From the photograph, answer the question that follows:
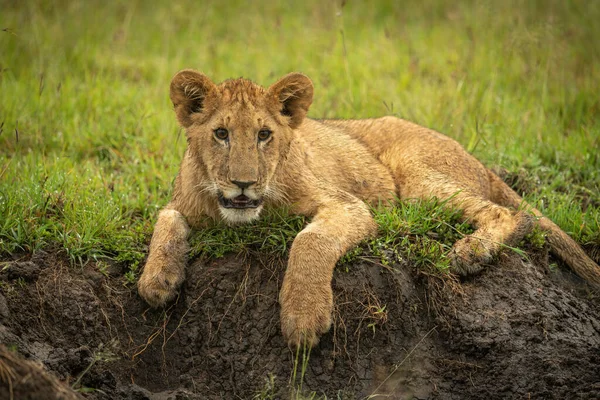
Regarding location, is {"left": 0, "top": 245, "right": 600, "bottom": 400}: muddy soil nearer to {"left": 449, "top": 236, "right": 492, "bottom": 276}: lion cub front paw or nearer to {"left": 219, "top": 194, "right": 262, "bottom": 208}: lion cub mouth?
{"left": 449, "top": 236, "right": 492, "bottom": 276}: lion cub front paw

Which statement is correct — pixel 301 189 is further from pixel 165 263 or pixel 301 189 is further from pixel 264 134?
pixel 165 263

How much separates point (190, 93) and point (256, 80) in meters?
3.33

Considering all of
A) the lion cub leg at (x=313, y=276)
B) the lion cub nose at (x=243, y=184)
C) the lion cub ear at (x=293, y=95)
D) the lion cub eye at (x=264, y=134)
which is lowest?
the lion cub leg at (x=313, y=276)

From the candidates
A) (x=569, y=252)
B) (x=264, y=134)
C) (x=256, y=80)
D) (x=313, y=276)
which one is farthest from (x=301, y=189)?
(x=256, y=80)

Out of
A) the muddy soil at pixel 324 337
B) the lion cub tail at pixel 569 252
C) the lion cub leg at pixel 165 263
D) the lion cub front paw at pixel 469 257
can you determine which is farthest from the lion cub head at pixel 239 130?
the lion cub tail at pixel 569 252

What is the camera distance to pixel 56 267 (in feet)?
14.4

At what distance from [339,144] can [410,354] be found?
1.83 metres

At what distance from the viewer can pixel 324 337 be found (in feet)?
13.5

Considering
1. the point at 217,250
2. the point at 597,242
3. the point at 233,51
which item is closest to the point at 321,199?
the point at 217,250

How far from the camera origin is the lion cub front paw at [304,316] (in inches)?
153

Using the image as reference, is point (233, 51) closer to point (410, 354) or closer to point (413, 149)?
point (413, 149)

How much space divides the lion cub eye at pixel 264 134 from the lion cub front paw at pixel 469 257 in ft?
4.35

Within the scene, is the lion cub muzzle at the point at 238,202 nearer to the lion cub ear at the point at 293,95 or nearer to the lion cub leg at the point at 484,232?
the lion cub ear at the point at 293,95

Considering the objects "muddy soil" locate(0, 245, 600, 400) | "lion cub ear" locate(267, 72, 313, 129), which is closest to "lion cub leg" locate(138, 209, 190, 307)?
"muddy soil" locate(0, 245, 600, 400)
